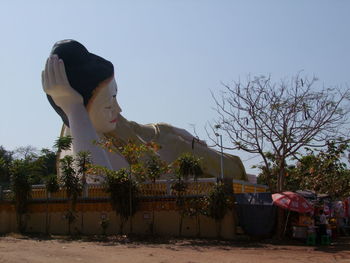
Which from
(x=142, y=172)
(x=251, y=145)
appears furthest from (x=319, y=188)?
(x=142, y=172)

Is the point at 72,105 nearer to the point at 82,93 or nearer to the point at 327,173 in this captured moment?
the point at 82,93

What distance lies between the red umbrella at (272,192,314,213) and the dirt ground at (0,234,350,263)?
3.26 feet

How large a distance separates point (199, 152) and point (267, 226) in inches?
538

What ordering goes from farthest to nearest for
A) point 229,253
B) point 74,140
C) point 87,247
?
point 74,140 < point 87,247 < point 229,253

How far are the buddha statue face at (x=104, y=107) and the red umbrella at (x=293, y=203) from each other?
979 centimetres

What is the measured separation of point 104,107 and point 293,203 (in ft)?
34.8

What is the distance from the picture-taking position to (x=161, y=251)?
1190cm

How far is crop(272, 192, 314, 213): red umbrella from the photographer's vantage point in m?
13.4

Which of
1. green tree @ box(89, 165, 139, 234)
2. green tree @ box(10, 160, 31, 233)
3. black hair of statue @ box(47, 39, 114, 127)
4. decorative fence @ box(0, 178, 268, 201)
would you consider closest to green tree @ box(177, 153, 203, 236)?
decorative fence @ box(0, 178, 268, 201)

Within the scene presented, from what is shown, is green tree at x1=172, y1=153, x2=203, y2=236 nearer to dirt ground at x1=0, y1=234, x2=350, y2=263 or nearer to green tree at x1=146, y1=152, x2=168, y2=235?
green tree at x1=146, y1=152, x2=168, y2=235

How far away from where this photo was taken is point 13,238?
1567 centimetres

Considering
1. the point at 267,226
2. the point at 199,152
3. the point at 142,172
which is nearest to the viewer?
the point at 267,226

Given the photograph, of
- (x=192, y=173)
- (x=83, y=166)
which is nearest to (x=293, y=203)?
(x=192, y=173)

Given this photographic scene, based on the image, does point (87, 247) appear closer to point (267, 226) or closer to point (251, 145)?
point (267, 226)
